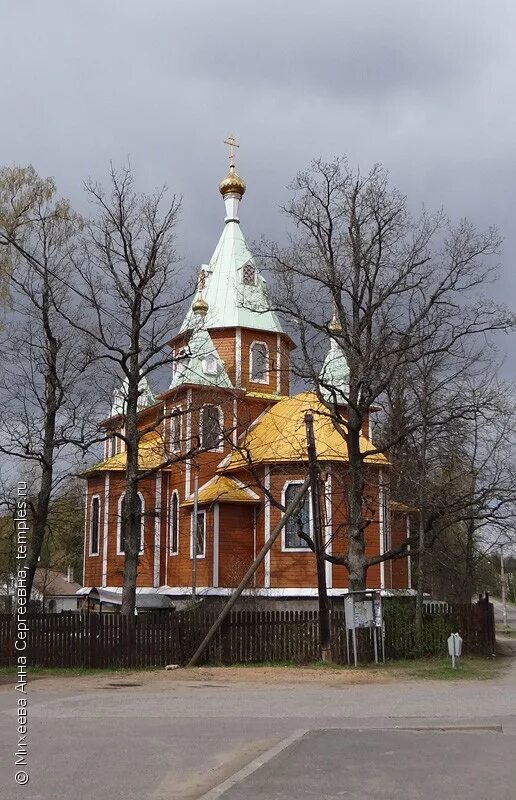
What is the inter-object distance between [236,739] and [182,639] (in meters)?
11.1

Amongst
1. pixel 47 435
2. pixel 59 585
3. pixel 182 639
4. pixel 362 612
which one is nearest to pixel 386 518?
pixel 362 612

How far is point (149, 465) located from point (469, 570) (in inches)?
534

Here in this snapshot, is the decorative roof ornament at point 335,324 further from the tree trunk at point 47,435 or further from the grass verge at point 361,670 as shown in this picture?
the grass verge at point 361,670

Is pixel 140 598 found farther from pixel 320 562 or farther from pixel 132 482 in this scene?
pixel 320 562

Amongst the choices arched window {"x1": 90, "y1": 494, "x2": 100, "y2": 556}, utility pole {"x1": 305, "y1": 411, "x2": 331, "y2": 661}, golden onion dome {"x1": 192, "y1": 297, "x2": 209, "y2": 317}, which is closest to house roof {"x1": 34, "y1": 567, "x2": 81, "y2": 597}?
arched window {"x1": 90, "y1": 494, "x2": 100, "y2": 556}

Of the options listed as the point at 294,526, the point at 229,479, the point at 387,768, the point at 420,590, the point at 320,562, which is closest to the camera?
the point at 387,768

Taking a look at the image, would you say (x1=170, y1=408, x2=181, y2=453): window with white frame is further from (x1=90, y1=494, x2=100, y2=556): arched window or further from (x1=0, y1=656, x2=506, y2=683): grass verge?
(x1=0, y1=656, x2=506, y2=683): grass verge

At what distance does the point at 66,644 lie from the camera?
2048 cm

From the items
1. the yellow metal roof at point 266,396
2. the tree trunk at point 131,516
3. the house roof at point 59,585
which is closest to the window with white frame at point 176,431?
the tree trunk at point 131,516

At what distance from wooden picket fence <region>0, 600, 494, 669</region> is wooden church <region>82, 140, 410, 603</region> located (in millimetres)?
6932

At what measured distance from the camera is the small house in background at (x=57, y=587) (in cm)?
5493

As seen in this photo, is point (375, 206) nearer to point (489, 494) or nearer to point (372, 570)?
point (489, 494)

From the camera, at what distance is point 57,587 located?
76250 millimetres

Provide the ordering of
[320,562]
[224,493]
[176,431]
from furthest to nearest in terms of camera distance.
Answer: [224,493]
[176,431]
[320,562]
